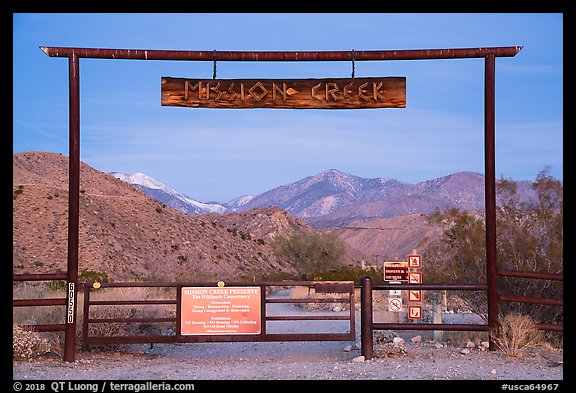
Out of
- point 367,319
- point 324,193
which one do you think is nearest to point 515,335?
point 367,319

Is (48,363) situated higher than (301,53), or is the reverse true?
(301,53)

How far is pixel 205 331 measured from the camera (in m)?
10.8

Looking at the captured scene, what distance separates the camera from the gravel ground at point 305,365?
9422mm

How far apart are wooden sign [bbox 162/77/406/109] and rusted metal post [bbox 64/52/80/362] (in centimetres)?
127

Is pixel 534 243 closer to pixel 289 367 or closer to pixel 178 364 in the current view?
pixel 289 367

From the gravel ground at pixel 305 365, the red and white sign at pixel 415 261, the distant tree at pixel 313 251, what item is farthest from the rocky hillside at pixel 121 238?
the gravel ground at pixel 305 365

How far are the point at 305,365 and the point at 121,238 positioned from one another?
50.9 m

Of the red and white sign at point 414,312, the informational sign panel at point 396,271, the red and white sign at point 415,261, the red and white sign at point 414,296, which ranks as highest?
the red and white sign at point 415,261

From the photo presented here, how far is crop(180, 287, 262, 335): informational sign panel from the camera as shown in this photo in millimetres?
10758

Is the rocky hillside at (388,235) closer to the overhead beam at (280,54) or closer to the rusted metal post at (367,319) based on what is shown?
the rusted metal post at (367,319)

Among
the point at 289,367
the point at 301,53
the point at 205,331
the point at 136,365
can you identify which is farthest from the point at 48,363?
the point at 301,53

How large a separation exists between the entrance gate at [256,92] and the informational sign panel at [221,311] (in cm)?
167

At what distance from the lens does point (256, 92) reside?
1088 cm
